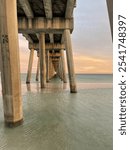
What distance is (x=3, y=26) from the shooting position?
648 centimetres

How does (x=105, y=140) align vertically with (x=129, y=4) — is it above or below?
below

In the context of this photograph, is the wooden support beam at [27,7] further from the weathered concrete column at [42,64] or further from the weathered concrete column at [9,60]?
the weathered concrete column at [9,60]

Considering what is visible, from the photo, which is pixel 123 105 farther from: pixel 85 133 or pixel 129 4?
pixel 85 133

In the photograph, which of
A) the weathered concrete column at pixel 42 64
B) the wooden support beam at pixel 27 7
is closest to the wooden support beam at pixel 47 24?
the wooden support beam at pixel 27 7

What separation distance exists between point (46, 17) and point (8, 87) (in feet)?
38.6

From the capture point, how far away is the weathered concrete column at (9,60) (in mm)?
6465

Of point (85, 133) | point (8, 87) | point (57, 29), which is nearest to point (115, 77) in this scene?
point (85, 133)

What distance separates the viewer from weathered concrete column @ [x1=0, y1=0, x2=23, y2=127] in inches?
255

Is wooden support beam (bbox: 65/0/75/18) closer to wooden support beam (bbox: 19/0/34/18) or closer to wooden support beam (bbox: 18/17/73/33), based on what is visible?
wooden support beam (bbox: 18/17/73/33)

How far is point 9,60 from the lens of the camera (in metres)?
6.55

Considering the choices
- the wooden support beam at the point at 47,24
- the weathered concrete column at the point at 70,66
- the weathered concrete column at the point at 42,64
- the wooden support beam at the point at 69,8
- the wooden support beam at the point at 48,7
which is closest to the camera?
the wooden support beam at the point at 48,7

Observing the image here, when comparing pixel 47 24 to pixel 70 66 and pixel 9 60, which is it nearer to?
pixel 70 66

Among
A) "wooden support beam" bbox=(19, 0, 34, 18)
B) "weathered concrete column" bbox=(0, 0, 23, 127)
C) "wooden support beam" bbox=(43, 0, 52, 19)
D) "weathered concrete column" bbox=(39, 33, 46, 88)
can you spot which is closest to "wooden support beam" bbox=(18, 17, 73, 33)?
"wooden support beam" bbox=(43, 0, 52, 19)

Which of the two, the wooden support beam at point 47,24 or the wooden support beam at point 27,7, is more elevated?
the wooden support beam at point 27,7
